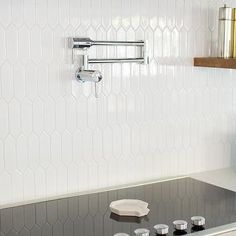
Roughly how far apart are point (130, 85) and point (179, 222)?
0.66 meters

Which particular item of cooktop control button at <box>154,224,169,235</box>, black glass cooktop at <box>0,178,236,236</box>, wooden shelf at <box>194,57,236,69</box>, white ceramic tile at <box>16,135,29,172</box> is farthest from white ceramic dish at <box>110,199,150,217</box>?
wooden shelf at <box>194,57,236,69</box>

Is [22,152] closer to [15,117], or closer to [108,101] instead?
[15,117]

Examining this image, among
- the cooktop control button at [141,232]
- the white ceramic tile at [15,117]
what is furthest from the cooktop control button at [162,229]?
the white ceramic tile at [15,117]

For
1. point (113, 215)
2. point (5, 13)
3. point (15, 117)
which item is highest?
point (5, 13)

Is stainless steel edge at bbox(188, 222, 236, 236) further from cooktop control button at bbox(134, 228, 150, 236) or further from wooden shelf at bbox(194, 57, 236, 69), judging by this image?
wooden shelf at bbox(194, 57, 236, 69)

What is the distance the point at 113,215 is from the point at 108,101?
19.0 inches

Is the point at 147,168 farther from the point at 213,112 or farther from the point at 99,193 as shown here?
the point at 213,112

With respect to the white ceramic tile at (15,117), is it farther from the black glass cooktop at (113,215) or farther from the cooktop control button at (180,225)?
the cooktop control button at (180,225)

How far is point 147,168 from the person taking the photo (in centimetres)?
213

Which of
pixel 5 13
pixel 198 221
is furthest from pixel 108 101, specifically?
pixel 198 221

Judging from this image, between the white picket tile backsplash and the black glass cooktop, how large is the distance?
111 mm

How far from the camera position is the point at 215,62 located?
2086 mm

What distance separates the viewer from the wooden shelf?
2.04m

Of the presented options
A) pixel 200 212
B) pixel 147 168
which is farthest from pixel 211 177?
pixel 200 212
